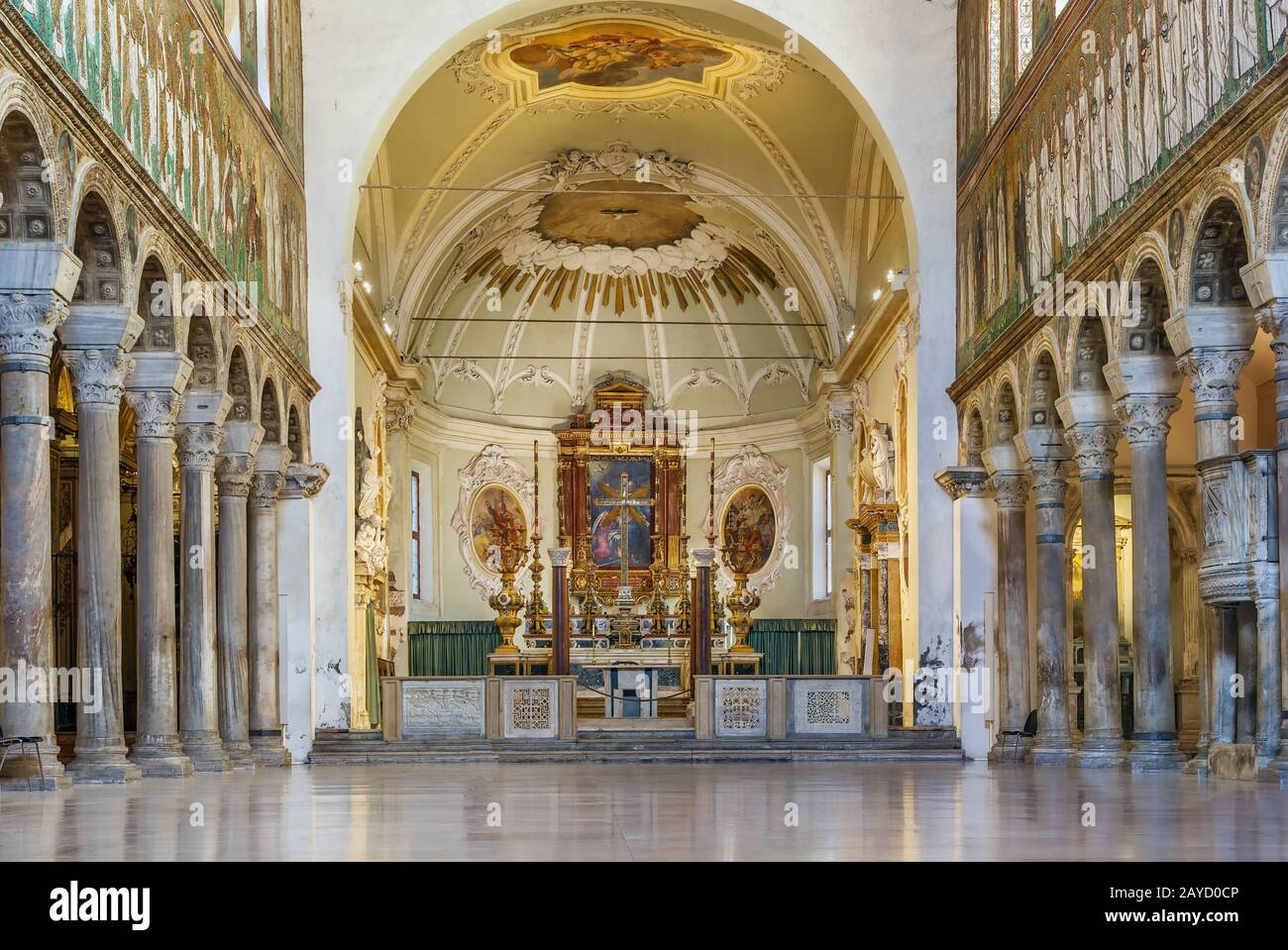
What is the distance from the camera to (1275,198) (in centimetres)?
1252

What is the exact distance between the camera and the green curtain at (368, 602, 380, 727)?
2728cm

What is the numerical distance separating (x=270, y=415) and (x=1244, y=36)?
13015mm

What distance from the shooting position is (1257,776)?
13.3m

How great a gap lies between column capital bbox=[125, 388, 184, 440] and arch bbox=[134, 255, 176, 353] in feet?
1.46

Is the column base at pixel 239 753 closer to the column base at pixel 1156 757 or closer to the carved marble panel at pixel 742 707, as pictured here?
the carved marble panel at pixel 742 707

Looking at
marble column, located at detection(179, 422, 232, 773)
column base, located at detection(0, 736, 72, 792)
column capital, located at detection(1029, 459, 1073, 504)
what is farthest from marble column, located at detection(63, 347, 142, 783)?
column capital, located at detection(1029, 459, 1073, 504)

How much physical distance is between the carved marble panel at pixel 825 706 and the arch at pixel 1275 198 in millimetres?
11132

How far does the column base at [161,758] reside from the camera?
53.0 ft

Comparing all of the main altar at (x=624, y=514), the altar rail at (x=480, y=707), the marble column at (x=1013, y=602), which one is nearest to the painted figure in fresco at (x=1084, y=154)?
the marble column at (x=1013, y=602)

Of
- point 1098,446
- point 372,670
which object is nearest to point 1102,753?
point 1098,446

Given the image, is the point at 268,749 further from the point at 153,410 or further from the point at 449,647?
the point at 449,647
